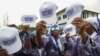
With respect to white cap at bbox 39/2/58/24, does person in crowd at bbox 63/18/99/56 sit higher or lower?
lower

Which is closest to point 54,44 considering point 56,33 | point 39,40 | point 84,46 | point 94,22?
point 56,33

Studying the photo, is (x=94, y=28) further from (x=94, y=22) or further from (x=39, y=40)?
(x=39, y=40)

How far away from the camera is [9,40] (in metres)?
4.63

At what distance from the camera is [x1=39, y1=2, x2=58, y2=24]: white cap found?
17.3 ft

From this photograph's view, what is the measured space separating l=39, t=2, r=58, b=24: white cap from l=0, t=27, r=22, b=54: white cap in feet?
2.37

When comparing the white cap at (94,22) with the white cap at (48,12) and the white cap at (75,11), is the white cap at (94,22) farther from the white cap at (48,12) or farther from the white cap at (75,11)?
the white cap at (48,12)

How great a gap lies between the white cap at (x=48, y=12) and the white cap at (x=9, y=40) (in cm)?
72

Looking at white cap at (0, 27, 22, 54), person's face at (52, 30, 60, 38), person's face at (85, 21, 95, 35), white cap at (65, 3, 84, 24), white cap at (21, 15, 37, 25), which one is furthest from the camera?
white cap at (21, 15, 37, 25)

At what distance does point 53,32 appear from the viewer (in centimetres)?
556

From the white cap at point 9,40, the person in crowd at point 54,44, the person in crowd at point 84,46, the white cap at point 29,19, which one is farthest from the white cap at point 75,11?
the white cap at point 9,40

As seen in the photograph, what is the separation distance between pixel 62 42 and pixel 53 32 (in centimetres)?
23

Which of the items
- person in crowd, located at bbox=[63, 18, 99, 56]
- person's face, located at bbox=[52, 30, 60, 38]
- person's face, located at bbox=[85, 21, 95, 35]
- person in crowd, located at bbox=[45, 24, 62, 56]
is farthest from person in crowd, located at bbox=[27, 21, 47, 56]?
person's face, located at bbox=[85, 21, 95, 35]

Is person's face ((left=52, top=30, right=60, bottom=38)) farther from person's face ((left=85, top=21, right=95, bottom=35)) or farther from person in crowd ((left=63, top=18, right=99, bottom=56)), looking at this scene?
person's face ((left=85, top=21, right=95, bottom=35))

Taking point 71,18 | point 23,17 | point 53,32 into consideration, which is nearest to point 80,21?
point 71,18
